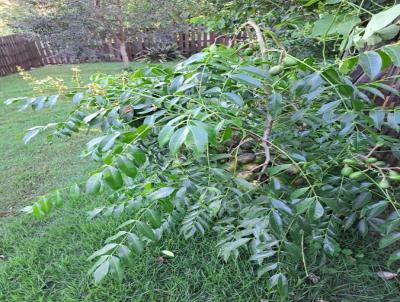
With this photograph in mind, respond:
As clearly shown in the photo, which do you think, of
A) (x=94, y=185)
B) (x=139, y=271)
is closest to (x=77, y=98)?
(x=94, y=185)

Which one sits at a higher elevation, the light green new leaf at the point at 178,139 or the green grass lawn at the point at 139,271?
the light green new leaf at the point at 178,139

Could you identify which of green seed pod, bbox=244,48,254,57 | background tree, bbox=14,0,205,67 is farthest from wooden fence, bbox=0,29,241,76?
green seed pod, bbox=244,48,254,57

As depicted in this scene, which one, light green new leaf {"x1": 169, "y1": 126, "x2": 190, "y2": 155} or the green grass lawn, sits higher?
light green new leaf {"x1": 169, "y1": 126, "x2": 190, "y2": 155}

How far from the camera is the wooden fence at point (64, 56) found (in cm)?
1032

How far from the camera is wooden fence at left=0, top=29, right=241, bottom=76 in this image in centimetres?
1032

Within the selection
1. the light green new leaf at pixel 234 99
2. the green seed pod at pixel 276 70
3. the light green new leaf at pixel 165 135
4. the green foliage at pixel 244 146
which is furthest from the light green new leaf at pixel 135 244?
the green seed pod at pixel 276 70

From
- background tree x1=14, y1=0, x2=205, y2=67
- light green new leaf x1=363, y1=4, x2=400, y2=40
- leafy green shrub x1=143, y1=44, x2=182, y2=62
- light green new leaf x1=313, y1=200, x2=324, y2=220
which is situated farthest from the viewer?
leafy green shrub x1=143, y1=44, x2=182, y2=62

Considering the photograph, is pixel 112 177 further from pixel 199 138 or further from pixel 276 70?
pixel 276 70

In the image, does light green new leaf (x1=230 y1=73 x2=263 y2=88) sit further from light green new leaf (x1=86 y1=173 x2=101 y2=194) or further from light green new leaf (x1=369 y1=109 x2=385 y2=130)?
light green new leaf (x1=86 y1=173 x2=101 y2=194)

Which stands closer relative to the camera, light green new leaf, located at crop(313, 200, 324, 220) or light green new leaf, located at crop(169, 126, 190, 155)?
light green new leaf, located at crop(169, 126, 190, 155)

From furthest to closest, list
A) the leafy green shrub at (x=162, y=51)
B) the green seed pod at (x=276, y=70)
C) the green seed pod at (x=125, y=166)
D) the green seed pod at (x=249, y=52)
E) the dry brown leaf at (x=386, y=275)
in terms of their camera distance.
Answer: the leafy green shrub at (x=162, y=51) → the dry brown leaf at (x=386, y=275) → the green seed pod at (x=249, y=52) → the green seed pod at (x=276, y=70) → the green seed pod at (x=125, y=166)

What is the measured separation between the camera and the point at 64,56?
37.1 feet

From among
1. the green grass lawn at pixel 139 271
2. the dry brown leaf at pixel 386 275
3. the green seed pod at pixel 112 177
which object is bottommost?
the green grass lawn at pixel 139 271

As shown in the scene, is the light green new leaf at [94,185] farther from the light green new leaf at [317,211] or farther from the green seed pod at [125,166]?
the light green new leaf at [317,211]
